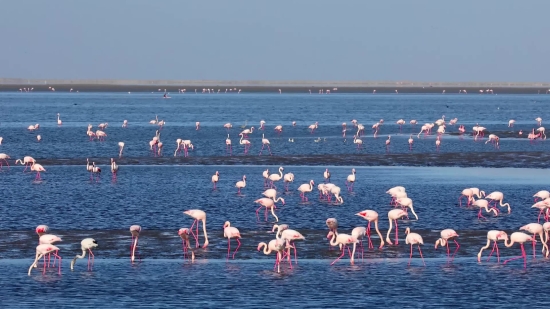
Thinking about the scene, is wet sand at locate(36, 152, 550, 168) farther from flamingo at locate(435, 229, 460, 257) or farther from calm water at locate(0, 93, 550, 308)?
flamingo at locate(435, 229, 460, 257)

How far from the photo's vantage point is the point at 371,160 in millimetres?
40500

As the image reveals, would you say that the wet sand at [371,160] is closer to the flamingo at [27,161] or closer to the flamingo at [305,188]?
the flamingo at [27,161]

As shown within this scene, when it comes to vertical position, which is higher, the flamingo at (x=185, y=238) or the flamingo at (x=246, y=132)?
the flamingo at (x=185, y=238)

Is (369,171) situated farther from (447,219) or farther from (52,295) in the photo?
(52,295)

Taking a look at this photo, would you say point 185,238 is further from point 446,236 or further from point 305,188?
point 305,188

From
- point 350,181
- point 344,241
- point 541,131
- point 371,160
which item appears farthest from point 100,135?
point 344,241

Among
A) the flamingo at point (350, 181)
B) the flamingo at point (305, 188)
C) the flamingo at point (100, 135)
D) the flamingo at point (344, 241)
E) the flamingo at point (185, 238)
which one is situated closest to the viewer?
the flamingo at point (344, 241)

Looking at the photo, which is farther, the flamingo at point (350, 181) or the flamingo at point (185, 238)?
the flamingo at point (350, 181)

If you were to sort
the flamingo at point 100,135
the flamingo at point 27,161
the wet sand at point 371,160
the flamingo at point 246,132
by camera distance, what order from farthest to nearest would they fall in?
1. the flamingo at point 246,132
2. the flamingo at point 100,135
3. the wet sand at point 371,160
4. the flamingo at point 27,161

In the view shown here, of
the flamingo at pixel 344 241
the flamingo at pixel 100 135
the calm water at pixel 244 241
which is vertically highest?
the flamingo at pixel 344 241

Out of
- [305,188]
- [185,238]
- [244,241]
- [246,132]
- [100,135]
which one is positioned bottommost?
[100,135]

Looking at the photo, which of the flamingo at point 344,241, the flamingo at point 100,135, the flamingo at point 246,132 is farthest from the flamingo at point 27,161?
the flamingo at point 344,241

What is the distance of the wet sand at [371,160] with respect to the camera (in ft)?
129

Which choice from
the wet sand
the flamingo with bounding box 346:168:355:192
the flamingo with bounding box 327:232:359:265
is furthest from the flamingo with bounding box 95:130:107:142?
the flamingo with bounding box 327:232:359:265
